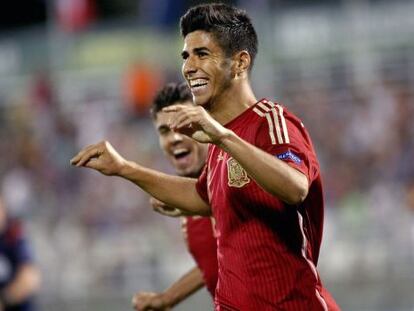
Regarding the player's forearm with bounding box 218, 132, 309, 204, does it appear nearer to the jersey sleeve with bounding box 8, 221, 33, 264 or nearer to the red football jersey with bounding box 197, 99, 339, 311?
the red football jersey with bounding box 197, 99, 339, 311

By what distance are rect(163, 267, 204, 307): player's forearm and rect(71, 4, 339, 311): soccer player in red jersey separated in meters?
1.42

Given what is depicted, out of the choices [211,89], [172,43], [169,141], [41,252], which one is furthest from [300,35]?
[211,89]

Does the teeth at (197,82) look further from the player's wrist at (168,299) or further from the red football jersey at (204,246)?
the player's wrist at (168,299)

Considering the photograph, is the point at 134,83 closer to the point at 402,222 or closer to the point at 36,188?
the point at 36,188

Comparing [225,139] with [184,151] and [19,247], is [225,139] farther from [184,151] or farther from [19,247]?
[19,247]

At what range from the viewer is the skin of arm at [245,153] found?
4.03 meters

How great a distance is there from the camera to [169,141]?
20.1 feet

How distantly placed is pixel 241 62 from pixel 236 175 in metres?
0.56

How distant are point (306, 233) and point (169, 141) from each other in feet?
5.75

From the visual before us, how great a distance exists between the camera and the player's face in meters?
4.61

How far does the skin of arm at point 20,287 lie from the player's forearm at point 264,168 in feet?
17.3

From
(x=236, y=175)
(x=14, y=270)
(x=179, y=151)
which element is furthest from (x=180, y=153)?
(x=14, y=270)

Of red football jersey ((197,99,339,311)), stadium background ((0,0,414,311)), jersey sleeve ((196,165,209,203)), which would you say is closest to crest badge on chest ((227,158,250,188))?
red football jersey ((197,99,339,311))

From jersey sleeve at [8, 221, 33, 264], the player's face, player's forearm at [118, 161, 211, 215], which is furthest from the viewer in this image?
jersey sleeve at [8, 221, 33, 264]
